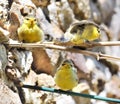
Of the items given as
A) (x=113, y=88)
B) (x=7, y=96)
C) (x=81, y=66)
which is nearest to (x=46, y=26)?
(x=81, y=66)

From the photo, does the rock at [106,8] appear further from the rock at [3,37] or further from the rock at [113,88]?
the rock at [3,37]

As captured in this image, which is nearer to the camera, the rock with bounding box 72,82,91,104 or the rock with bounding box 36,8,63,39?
the rock with bounding box 36,8,63,39

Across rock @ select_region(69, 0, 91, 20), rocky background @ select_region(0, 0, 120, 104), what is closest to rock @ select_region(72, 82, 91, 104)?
rocky background @ select_region(0, 0, 120, 104)

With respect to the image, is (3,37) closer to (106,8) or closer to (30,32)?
(30,32)

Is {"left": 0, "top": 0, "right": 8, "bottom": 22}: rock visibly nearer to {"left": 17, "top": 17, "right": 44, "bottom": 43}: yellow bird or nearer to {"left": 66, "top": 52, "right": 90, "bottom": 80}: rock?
{"left": 17, "top": 17, "right": 44, "bottom": 43}: yellow bird

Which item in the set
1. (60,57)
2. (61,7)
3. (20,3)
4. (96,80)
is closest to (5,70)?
(20,3)

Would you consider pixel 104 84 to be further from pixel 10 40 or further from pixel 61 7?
pixel 10 40

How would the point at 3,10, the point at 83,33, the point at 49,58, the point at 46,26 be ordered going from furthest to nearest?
1. the point at 46,26
2. the point at 49,58
3. the point at 3,10
4. the point at 83,33
